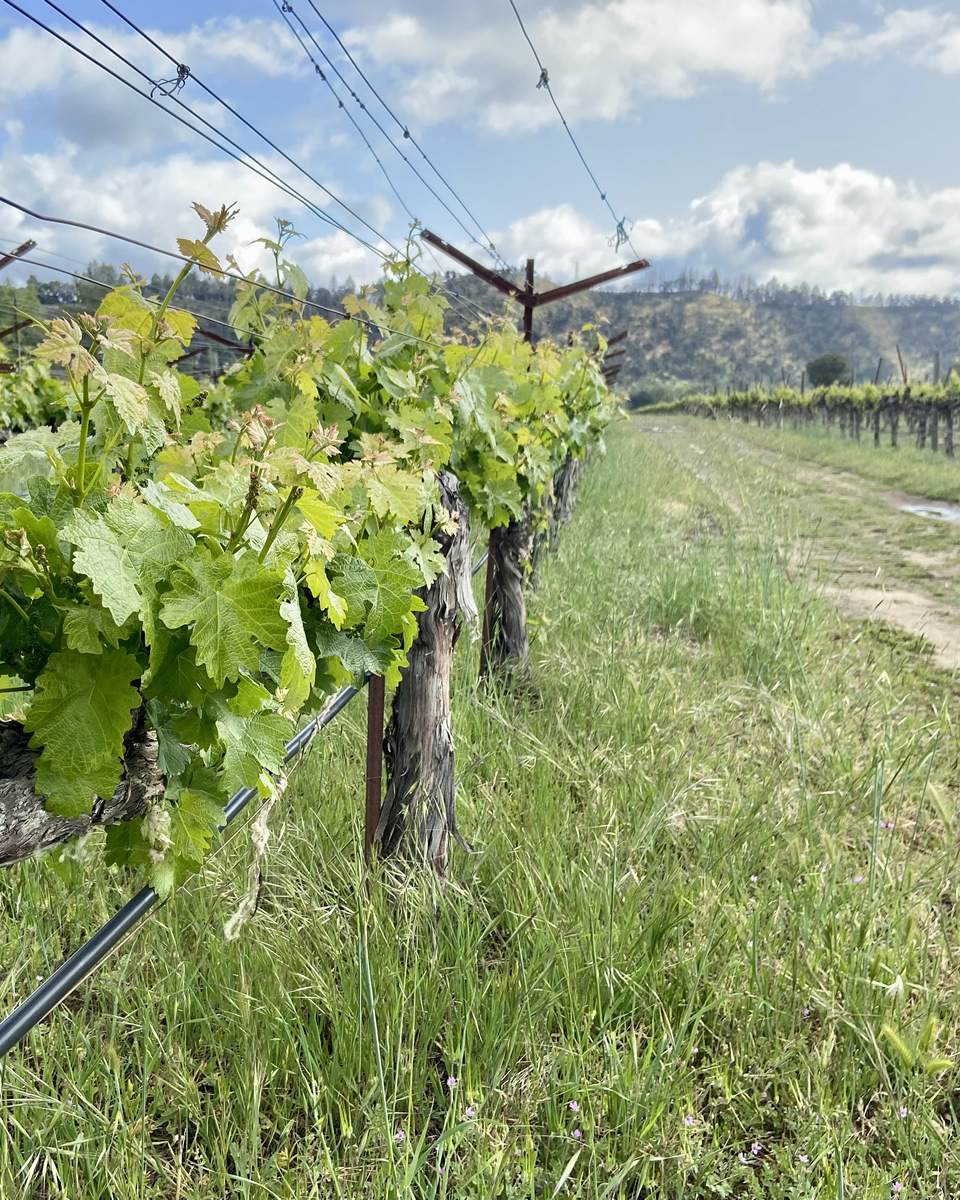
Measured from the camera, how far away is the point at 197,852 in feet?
3.88

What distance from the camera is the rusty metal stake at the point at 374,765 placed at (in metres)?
2.15

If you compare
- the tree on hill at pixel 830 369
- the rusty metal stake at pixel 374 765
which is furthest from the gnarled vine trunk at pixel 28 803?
the tree on hill at pixel 830 369

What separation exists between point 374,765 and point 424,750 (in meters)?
0.15

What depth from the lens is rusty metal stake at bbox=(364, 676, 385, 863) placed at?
2.15m

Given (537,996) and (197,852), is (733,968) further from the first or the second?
(197,852)

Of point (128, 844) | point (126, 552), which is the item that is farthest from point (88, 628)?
point (128, 844)

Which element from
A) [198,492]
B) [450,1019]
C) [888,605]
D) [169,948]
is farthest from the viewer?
[888,605]

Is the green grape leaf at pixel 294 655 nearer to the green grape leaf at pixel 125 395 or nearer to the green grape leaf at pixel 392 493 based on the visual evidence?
the green grape leaf at pixel 125 395

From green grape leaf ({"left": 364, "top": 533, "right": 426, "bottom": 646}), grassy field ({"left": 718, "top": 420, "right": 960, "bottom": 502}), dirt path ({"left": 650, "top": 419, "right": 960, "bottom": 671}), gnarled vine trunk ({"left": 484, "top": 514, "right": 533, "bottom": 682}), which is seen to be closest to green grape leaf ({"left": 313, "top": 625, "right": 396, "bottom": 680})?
green grape leaf ({"left": 364, "top": 533, "right": 426, "bottom": 646})

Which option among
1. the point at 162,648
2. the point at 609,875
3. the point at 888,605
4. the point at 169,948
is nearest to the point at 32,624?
the point at 162,648

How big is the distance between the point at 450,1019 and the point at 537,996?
21 centimetres

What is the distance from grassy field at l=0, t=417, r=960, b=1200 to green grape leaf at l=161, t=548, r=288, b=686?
31.1 inches

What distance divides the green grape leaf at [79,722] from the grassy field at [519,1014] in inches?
24.9

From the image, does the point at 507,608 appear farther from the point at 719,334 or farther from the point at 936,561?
the point at 719,334
